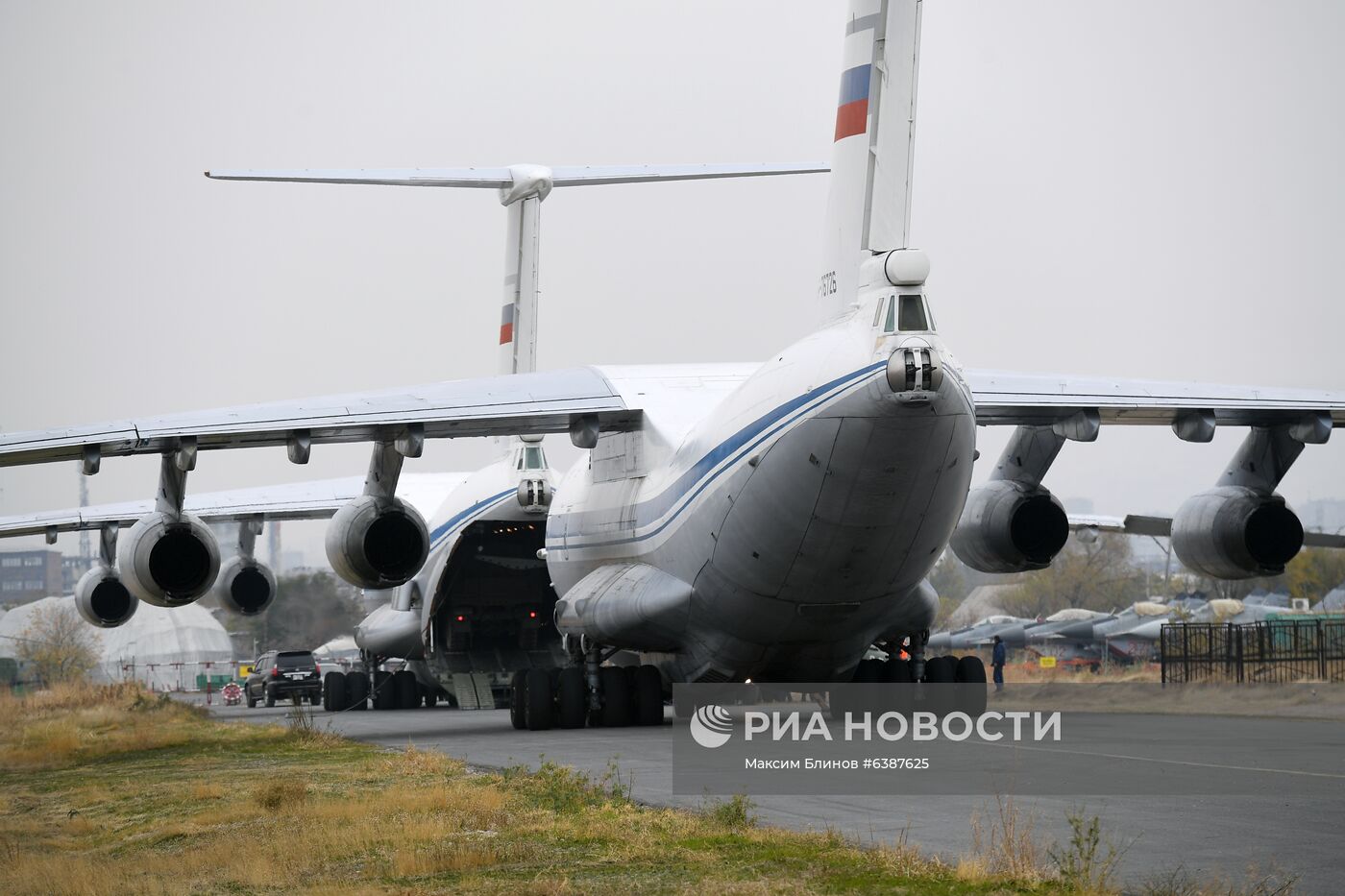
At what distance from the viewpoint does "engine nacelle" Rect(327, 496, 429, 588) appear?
16688 millimetres

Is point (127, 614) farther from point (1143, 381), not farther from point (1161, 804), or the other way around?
point (1161, 804)

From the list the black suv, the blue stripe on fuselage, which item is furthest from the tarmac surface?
the black suv

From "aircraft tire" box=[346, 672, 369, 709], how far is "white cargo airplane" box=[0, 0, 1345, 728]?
8.59m

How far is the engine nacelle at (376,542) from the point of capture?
657 inches

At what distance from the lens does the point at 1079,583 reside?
217ft

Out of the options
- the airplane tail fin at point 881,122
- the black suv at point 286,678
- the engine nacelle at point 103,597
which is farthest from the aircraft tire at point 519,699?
the black suv at point 286,678

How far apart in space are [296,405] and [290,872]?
8886 millimetres

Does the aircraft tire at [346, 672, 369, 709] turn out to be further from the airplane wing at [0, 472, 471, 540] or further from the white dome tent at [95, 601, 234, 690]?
the white dome tent at [95, 601, 234, 690]

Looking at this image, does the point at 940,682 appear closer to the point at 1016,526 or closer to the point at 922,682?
the point at 922,682

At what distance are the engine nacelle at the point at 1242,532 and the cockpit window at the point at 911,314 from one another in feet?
16.0

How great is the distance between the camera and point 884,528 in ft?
46.5

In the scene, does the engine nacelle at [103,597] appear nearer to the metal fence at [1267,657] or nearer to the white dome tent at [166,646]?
the metal fence at [1267,657]

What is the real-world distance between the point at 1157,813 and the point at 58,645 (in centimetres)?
5495

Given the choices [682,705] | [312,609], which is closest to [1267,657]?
[682,705]
